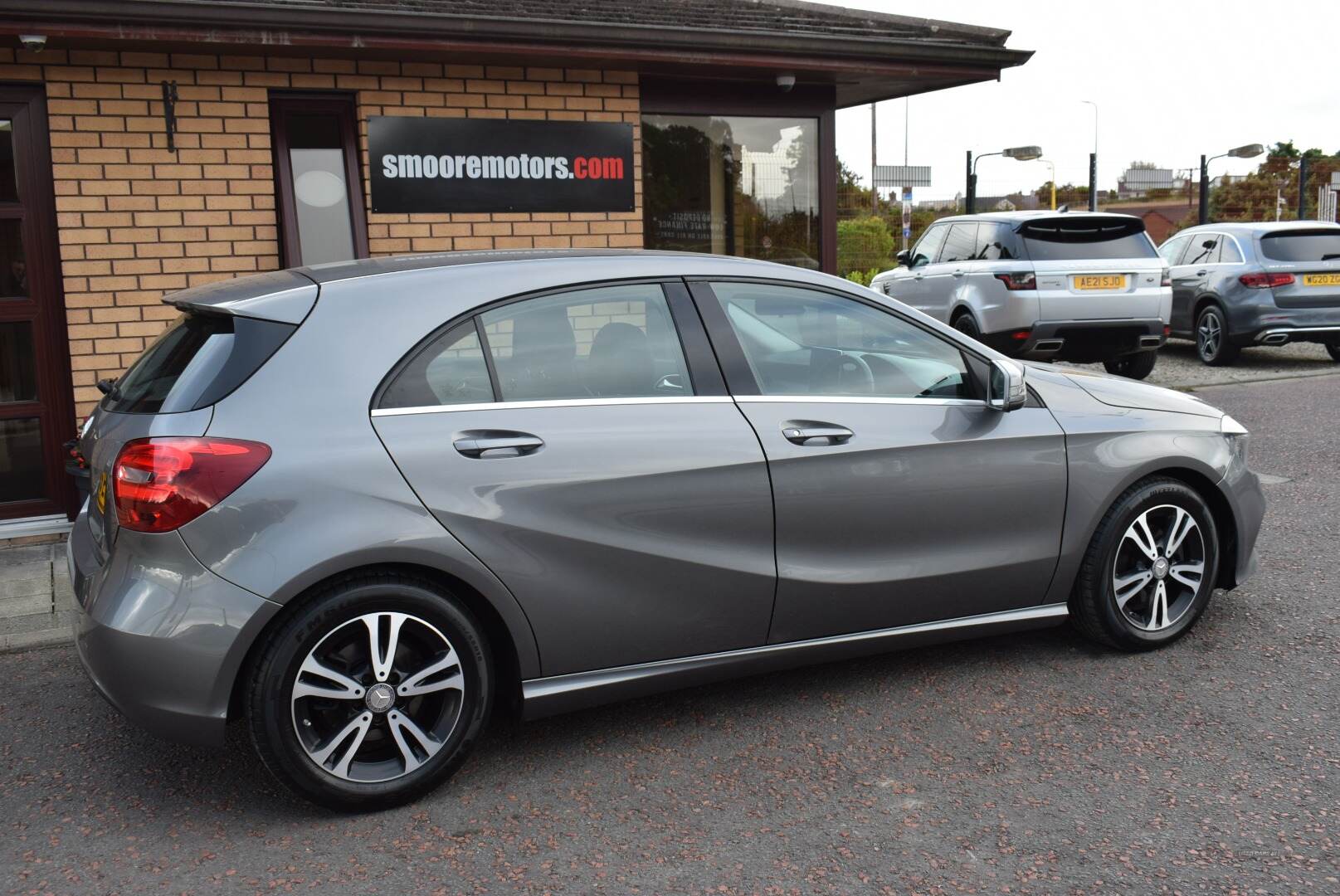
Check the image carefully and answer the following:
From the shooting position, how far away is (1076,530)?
14.9ft

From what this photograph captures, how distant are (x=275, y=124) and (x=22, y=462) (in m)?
2.48

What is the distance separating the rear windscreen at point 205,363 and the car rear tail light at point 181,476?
0.15 meters

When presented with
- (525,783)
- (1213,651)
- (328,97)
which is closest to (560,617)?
(525,783)

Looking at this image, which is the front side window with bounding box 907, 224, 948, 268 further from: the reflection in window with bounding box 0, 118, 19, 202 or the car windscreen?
the reflection in window with bounding box 0, 118, 19, 202

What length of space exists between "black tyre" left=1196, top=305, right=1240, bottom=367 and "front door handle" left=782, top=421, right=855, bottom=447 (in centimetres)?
1180

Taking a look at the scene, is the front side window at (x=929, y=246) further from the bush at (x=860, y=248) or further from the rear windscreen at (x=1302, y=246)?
the bush at (x=860, y=248)

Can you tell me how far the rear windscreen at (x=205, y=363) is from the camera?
351 cm

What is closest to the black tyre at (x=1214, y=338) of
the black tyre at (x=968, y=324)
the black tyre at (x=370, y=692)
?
the black tyre at (x=968, y=324)

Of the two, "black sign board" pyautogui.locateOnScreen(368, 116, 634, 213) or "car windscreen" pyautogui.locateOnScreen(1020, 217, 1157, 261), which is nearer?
"black sign board" pyautogui.locateOnScreen(368, 116, 634, 213)

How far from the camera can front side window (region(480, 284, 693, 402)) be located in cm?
381

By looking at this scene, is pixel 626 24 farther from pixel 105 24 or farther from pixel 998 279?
pixel 998 279

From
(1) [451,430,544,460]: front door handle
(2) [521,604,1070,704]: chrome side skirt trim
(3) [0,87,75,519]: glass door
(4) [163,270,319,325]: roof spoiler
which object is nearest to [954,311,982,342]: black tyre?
(2) [521,604,1070,704]: chrome side skirt trim

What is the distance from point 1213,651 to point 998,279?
767 cm

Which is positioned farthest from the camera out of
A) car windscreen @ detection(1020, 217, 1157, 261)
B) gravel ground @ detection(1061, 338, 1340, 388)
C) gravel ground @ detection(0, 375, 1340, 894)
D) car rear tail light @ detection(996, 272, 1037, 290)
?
gravel ground @ detection(1061, 338, 1340, 388)
